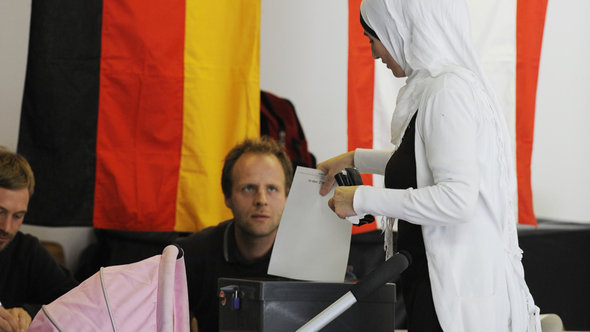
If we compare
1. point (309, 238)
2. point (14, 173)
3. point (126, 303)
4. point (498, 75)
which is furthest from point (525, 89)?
point (126, 303)

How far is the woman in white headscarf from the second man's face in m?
0.99

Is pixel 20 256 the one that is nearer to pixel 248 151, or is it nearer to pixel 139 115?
pixel 139 115

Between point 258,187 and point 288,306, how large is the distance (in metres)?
1.06

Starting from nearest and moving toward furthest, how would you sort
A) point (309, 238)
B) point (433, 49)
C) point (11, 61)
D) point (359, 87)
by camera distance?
point (433, 49) < point (309, 238) < point (359, 87) < point (11, 61)

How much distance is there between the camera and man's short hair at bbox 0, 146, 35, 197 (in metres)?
2.25

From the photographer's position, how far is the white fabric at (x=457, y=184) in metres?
1.35

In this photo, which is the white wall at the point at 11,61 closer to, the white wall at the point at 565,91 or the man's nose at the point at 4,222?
the man's nose at the point at 4,222

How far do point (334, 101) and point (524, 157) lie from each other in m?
1.08

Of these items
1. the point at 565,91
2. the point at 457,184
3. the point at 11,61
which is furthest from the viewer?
the point at 565,91

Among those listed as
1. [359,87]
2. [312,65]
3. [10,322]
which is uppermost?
[312,65]

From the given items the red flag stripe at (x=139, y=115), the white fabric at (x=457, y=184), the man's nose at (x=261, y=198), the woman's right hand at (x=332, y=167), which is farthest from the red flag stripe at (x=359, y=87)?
the white fabric at (x=457, y=184)

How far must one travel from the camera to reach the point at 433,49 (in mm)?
1467

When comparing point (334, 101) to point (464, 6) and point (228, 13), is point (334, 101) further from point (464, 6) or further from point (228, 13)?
point (464, 6)

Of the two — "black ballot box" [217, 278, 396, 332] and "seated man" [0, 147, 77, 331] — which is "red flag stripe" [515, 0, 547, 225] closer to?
"black ballot box" [217, 278, 396, 332]
